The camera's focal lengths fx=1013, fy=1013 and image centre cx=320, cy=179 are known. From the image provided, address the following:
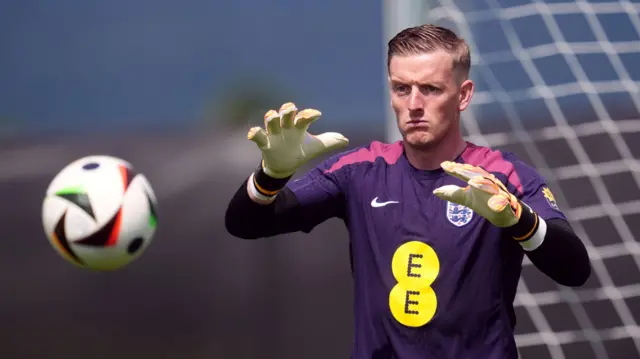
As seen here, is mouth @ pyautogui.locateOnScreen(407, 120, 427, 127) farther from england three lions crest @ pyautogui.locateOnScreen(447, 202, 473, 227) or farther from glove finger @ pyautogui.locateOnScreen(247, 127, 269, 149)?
glove finger @ pyautogui.locateOnScreen(247, 127, 269, 149)

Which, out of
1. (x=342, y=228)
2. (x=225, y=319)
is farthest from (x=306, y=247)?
(x=225, y=319)

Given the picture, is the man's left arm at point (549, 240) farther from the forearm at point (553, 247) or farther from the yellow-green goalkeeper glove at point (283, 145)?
the yellow-green goalkeeper glove at point (283, 145)

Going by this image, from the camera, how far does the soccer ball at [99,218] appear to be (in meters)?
3.18

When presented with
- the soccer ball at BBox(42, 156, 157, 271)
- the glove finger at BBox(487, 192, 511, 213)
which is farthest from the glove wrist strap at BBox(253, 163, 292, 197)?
the soccer ball at BBox(42, 156, 157, 271)

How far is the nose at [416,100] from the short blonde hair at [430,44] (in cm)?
10

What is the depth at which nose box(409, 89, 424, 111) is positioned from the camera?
2.43 m

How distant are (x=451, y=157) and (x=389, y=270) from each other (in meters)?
0.33

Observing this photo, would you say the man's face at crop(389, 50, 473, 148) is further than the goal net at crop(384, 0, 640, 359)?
No

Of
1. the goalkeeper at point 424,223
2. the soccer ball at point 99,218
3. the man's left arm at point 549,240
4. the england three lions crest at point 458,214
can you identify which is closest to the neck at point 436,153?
the goalkeeper at point 424,223

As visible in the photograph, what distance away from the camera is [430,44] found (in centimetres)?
249

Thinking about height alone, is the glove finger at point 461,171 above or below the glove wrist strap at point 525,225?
above

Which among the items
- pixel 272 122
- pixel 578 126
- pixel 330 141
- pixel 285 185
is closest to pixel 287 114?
pixel 272 122

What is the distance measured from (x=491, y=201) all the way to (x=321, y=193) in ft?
2.00

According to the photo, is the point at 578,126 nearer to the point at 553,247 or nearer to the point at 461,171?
the point at 553,247
